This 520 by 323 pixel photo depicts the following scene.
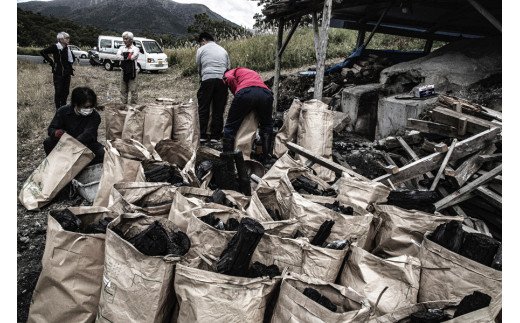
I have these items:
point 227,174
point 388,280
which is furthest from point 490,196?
point 227,174

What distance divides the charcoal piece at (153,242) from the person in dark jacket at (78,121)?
2331 millimetres

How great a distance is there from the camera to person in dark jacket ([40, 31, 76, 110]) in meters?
6.59

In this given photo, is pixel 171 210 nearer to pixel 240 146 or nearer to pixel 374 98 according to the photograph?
pixel 240 146

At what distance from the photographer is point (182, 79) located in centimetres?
1325

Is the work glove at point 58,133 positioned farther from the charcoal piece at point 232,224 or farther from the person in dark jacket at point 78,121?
the charcoal piece at point 232,224

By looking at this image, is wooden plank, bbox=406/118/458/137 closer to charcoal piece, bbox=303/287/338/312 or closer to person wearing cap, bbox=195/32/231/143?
A: person wearing cap, bbox=195/32/231/143

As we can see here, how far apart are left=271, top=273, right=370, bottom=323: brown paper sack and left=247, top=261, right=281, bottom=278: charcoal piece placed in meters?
0.19

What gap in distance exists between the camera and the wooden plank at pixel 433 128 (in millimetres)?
4332

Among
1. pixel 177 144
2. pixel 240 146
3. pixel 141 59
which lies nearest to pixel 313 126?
pixel 240 146

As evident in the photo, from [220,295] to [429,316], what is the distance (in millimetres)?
1064

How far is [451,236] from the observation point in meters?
2.26

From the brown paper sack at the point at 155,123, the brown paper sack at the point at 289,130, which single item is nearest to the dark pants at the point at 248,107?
the brown paper sack at the point at 289,130

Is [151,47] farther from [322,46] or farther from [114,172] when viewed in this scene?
[114,172]

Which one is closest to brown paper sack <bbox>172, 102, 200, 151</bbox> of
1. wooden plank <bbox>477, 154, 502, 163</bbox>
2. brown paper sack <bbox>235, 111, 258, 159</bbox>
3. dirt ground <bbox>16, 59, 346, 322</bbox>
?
brown paper sack <bbox>235, 111, 258, 159</bbox>
